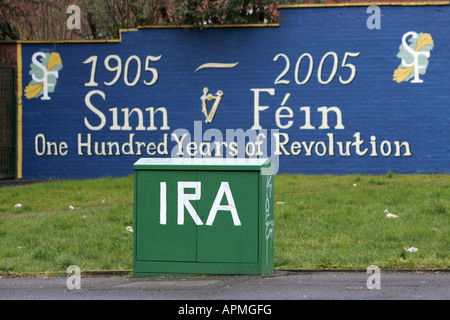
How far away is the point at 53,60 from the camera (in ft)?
64.5

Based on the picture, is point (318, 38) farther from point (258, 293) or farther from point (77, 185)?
point (258, 293)

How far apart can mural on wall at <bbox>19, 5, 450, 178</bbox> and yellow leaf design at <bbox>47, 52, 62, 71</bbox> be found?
27mm

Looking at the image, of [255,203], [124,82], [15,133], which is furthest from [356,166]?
[255,203]

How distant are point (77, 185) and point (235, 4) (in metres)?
6.41

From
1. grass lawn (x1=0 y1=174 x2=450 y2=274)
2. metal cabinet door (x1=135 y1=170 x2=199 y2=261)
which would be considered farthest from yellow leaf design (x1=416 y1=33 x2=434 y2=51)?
metal cabinet door (x1=135 y1=170 x2=199 y2=261)

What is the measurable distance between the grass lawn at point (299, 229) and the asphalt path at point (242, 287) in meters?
0.66

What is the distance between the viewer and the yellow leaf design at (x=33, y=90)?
19641 millimetres

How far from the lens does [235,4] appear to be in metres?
19.1

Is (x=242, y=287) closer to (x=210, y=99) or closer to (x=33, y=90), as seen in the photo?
(x=210, y=99)

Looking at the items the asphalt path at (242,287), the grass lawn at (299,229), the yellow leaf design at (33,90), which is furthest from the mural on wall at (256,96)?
the asphalt path at (242,287)

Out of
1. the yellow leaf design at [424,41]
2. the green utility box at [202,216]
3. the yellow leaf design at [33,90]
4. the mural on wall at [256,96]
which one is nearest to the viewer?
the green utility box at [202,216]
